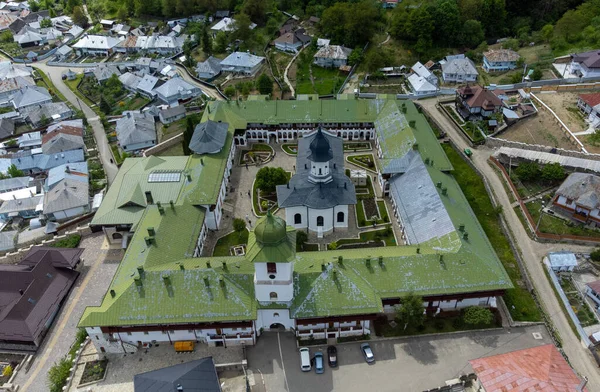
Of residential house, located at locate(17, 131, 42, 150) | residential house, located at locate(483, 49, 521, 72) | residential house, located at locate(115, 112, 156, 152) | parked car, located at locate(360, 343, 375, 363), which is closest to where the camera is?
parked car, located at locate(360, 343, 375, 363)

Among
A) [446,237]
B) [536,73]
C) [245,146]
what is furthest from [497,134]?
[245,146]

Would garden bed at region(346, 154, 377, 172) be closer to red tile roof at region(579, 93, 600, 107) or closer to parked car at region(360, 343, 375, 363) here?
parked car at region(360, 343, 375, 363)

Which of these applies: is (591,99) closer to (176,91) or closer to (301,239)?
(301,239)

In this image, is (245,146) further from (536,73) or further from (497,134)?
(536,73)

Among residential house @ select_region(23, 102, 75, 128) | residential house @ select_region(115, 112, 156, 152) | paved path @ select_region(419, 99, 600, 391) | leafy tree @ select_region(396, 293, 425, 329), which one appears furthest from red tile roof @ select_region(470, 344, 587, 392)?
residential house @ select_region(23, 102, 75, 128)

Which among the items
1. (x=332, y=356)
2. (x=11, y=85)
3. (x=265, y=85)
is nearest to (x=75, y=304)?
(x=332, y=356)

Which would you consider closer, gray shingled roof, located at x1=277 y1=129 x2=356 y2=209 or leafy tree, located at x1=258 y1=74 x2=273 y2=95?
gray shingled roof, located at x1=277 y1=129 x2=356 y2=209
